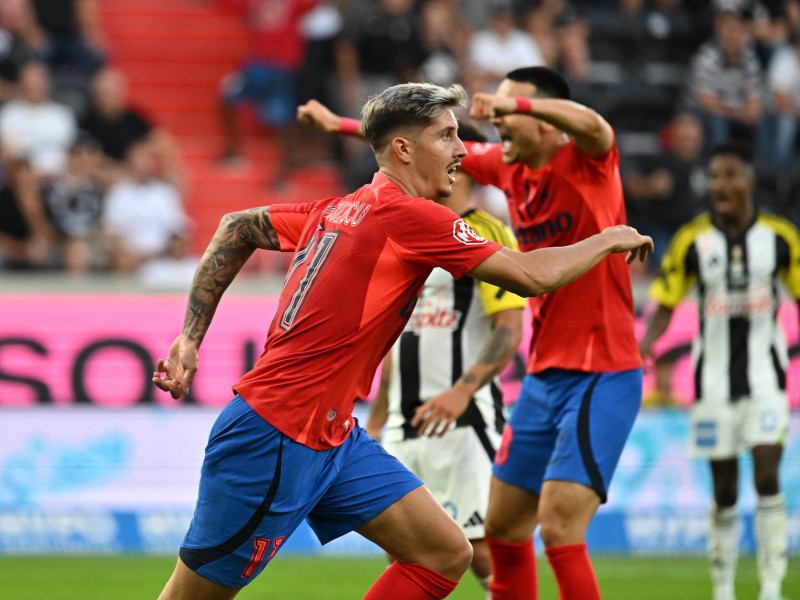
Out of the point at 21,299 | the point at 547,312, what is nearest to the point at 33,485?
the point at 21,299

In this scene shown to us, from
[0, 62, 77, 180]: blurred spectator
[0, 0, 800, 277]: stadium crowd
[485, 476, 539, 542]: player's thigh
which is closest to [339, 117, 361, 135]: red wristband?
[485, 476, 539, 542]: player's thigh

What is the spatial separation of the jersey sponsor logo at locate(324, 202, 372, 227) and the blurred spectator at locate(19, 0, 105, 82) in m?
9.43

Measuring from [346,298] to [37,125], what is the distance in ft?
29.3

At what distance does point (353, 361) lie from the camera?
421cm

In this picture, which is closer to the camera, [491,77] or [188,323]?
[188,323]

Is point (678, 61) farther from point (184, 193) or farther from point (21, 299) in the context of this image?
point (21, 299)

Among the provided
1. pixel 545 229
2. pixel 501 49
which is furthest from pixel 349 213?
pixel 501 49

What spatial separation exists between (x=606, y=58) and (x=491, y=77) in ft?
6.02

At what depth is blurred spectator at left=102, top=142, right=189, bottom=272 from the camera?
11328mm

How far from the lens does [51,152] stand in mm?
12125

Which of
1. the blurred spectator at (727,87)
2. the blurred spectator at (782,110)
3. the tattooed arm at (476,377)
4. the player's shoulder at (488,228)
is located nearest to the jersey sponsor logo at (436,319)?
the tattooed arm at (476,377)

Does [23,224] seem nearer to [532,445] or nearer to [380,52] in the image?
[380,52]

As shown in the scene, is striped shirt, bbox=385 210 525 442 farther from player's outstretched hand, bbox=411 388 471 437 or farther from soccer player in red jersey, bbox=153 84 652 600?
soccer player in red jersey, bbox=153 84 652 600

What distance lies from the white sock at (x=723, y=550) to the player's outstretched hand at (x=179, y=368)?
3995 millimetres
